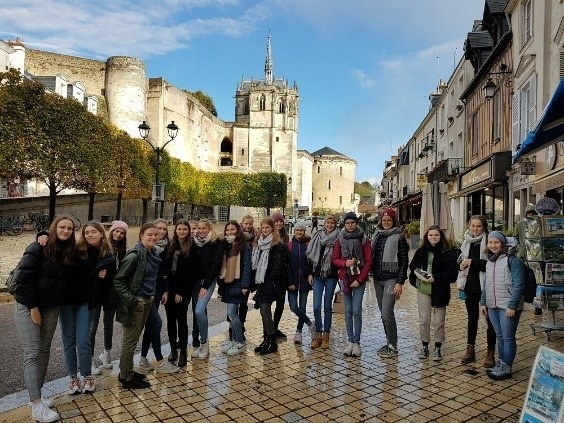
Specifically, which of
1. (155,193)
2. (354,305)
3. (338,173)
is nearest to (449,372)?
(354,305)

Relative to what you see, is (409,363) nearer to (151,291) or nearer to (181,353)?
(181,353)

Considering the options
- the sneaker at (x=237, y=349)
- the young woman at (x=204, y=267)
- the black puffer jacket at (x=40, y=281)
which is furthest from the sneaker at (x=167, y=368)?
the black puffer jacket at (x=40, y=281)

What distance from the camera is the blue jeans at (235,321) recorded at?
19.1 ft

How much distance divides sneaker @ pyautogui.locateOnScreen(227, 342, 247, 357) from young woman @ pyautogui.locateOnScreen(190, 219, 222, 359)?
11.1 inches

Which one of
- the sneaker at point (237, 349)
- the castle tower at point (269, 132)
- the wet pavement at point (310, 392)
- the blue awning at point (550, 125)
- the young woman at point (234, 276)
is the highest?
the castle tower at point (269, 132)

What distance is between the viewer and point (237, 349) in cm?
579

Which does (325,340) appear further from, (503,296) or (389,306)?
(503,296)

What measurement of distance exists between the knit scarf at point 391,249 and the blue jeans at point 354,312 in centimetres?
40

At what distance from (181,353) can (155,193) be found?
39.2 ft

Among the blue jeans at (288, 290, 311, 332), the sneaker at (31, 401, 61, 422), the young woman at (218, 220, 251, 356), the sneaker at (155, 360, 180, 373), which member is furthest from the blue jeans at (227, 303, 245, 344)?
the sneaker at (31, 401, 61, 422)

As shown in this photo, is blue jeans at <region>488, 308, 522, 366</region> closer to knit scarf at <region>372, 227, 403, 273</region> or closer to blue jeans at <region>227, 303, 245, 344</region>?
knit scarf at <region>372, 227, 403, 273</region>

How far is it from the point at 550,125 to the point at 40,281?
15.2 ft

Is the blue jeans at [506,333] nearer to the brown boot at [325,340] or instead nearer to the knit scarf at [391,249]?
the knit scarf at [391,249]

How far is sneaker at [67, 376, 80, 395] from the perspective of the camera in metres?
4.34
